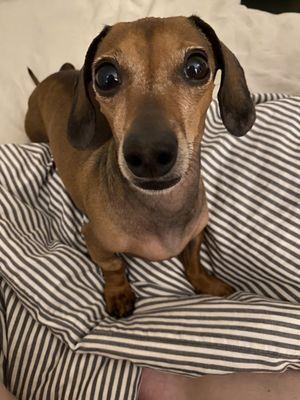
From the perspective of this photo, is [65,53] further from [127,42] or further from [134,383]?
[134,383]

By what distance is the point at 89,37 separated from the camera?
2141mm

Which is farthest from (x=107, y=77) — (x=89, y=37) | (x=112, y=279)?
(x=89, y=37)

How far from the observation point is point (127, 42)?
1.03 m

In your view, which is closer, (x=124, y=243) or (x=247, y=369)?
(x=247, y=369)

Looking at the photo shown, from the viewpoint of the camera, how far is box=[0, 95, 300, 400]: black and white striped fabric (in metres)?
1.22

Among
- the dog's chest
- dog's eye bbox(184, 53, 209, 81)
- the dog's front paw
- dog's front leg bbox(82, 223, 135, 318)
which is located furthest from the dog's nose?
the dog's front paw

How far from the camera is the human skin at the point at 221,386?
3.83 ft

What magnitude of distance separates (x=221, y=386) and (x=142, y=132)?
0.70 metres

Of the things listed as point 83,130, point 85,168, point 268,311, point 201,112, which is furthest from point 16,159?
point 268,311

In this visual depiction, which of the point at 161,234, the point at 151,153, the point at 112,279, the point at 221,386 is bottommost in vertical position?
the point at 221,386

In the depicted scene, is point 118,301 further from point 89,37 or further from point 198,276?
point 89,37

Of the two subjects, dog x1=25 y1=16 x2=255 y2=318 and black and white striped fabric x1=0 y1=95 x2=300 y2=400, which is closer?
dog x1=25 y1=16 x2=255 y2=318

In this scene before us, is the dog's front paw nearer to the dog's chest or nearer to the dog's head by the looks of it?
the dog's chest

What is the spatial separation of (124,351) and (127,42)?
30.5 inches
